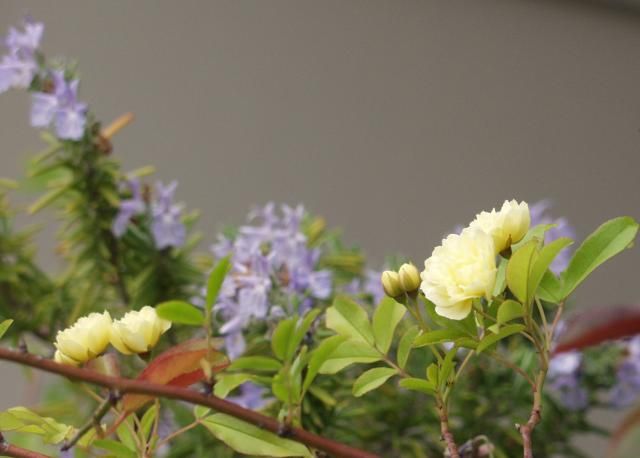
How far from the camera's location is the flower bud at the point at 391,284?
0.86 ft

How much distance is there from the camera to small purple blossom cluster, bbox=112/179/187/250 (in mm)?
503

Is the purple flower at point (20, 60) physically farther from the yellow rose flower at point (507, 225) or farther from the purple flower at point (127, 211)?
the yellow rose flower at point (507, 225)

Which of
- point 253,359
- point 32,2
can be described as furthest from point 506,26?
point 32,2

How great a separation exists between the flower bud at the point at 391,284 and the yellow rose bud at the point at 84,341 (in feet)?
0.27

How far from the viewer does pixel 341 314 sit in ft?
0.92

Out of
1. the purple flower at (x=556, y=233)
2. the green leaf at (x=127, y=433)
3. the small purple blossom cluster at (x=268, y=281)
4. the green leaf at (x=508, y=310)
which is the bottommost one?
the green leaf at (x=127, y=433)

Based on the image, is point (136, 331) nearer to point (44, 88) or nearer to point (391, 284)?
point (391, 284)

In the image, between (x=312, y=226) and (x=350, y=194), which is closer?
(x=312, y=226)

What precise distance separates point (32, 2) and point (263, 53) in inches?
12.7

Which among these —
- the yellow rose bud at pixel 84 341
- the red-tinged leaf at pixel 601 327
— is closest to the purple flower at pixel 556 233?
the red-tinged leaf at pixel 601 327

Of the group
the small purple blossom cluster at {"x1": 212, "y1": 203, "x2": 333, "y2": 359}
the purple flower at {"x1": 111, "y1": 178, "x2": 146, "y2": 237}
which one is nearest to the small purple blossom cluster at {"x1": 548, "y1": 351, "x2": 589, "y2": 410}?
the small purple blossom cluster at {"x1": 212, "y1": 203, "x2": 333, "y2": 359}

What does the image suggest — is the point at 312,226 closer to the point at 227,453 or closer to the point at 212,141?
the point at 227,453

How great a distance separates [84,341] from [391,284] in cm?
9

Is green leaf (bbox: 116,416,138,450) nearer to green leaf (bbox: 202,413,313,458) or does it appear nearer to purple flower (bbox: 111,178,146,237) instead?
green leaf (bbox: 202,413,313,458)
